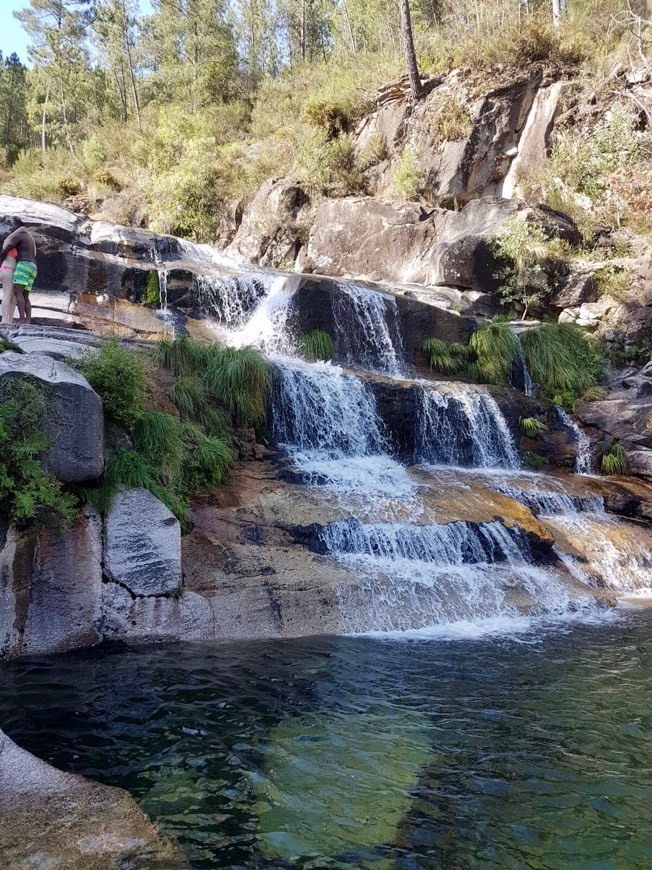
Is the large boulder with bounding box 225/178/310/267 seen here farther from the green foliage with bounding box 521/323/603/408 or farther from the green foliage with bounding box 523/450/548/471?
the green foliage with bounding box 523/450/548/471

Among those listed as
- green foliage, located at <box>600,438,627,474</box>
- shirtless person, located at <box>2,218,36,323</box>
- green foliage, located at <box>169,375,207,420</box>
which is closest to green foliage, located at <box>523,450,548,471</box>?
green foliage, located at <box>600,438,627,474</box>

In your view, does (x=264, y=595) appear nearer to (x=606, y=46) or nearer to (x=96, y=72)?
(x=606, y=46)

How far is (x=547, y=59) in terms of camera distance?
61.1 ft

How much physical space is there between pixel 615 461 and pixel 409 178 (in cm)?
1148

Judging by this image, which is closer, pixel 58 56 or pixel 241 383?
pixel 241 383

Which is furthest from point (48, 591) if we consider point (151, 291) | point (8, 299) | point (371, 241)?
point (371, 241)

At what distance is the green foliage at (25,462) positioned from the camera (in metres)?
5.38

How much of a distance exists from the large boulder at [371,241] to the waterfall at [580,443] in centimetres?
619

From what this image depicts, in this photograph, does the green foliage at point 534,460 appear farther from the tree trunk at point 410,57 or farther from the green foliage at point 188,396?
the tree trunk at point 410,57

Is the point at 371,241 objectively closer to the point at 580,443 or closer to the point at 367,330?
the point at 367,330

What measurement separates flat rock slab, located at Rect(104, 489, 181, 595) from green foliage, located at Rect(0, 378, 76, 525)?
0.52m

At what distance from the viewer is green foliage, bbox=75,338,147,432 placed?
21.8 feet

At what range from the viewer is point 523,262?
1452 centimetres

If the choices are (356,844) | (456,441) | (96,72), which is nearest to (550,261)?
(456,441)
